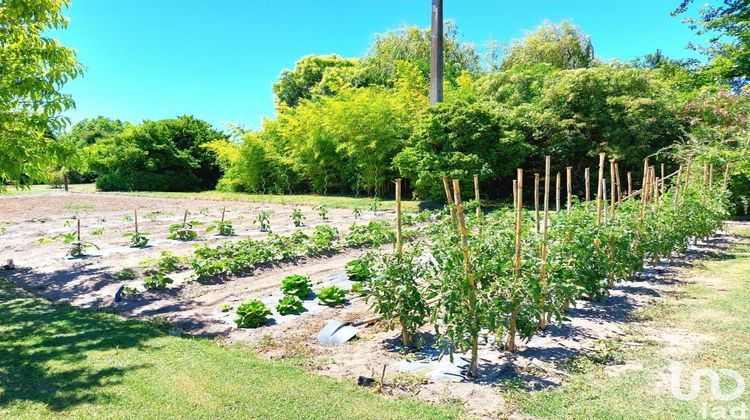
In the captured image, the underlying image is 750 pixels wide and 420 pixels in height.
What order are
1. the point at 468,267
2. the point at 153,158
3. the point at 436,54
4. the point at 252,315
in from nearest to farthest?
1. the point at 468,267
2. the point at 252,315
3. the point at 436,54
4. the point at 153,158

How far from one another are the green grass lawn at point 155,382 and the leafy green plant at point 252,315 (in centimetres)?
44

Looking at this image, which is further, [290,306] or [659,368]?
[290,306]

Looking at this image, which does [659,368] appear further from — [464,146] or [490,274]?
[464,146]

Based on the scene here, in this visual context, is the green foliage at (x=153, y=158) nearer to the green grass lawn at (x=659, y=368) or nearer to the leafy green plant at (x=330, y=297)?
the leafy green plant at (x=330, y=297)

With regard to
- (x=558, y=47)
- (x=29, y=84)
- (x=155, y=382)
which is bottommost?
(x=155, y=382)

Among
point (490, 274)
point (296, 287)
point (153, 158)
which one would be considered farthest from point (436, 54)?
point (153, 158)

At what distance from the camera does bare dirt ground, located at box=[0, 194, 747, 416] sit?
10.3ft

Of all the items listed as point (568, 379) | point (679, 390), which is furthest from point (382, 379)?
point (679, 390)

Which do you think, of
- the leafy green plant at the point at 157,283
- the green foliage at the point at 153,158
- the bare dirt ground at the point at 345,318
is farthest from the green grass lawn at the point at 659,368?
the green foliage at the point at 153,158

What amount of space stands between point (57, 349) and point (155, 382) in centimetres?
115

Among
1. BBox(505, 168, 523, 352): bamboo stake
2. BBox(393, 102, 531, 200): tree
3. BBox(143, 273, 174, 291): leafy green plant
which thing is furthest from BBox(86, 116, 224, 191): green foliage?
BBox(505, 168, 523, 352): bamboo stake

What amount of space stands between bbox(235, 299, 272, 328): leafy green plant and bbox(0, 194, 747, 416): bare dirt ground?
0.08m

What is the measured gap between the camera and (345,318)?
14.6 feet

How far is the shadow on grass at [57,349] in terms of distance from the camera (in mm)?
2961
